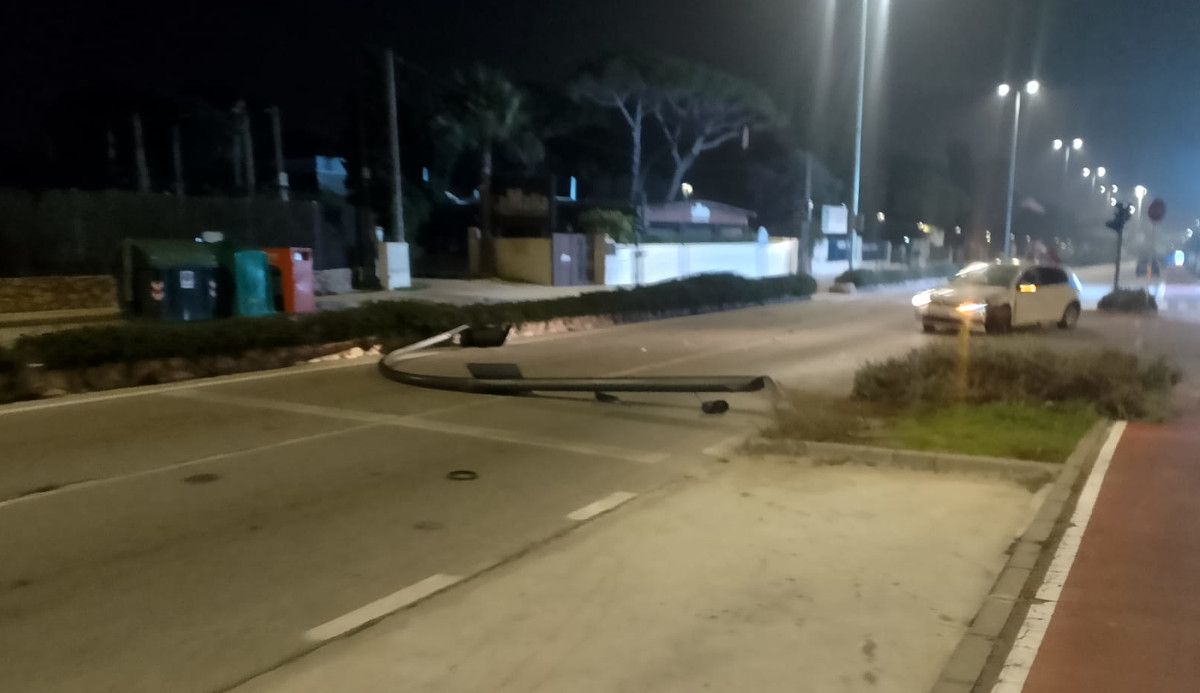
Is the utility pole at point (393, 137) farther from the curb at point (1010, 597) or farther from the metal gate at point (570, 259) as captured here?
the curb at point (1010, 597)

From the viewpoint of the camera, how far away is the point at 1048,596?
208 inches

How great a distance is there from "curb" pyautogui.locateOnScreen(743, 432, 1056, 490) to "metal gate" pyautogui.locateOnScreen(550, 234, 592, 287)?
24623 millimetres

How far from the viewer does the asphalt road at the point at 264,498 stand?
16.1 ft

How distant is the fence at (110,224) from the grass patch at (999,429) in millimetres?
16186

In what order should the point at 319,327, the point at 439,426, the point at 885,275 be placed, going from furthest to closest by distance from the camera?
the point at 885,275 < the point at 319,327 < the point at 439,426

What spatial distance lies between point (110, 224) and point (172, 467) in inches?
628

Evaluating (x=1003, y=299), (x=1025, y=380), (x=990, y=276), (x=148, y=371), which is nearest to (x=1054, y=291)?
(x=990, y=276)

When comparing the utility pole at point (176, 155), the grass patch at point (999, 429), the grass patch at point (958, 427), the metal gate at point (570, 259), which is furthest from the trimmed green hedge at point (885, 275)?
the grass patch at point (999, 429)

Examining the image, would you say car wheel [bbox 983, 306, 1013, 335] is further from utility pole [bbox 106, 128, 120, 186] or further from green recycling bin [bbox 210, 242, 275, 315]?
utility pole [bbox 106, 128, 120, 186]

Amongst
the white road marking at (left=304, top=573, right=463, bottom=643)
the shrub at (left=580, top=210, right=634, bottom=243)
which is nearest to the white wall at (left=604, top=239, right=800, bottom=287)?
the shrub at (left=580, top=210, right=634, bottom=243)

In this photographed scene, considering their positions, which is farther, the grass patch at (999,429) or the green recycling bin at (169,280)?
the green recycling bin at (169,280)

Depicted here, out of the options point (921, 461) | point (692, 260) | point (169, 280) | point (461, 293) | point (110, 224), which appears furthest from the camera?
point (692, 260)

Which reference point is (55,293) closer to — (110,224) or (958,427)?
(110,224)

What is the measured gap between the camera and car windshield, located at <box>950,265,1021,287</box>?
68.4ft
